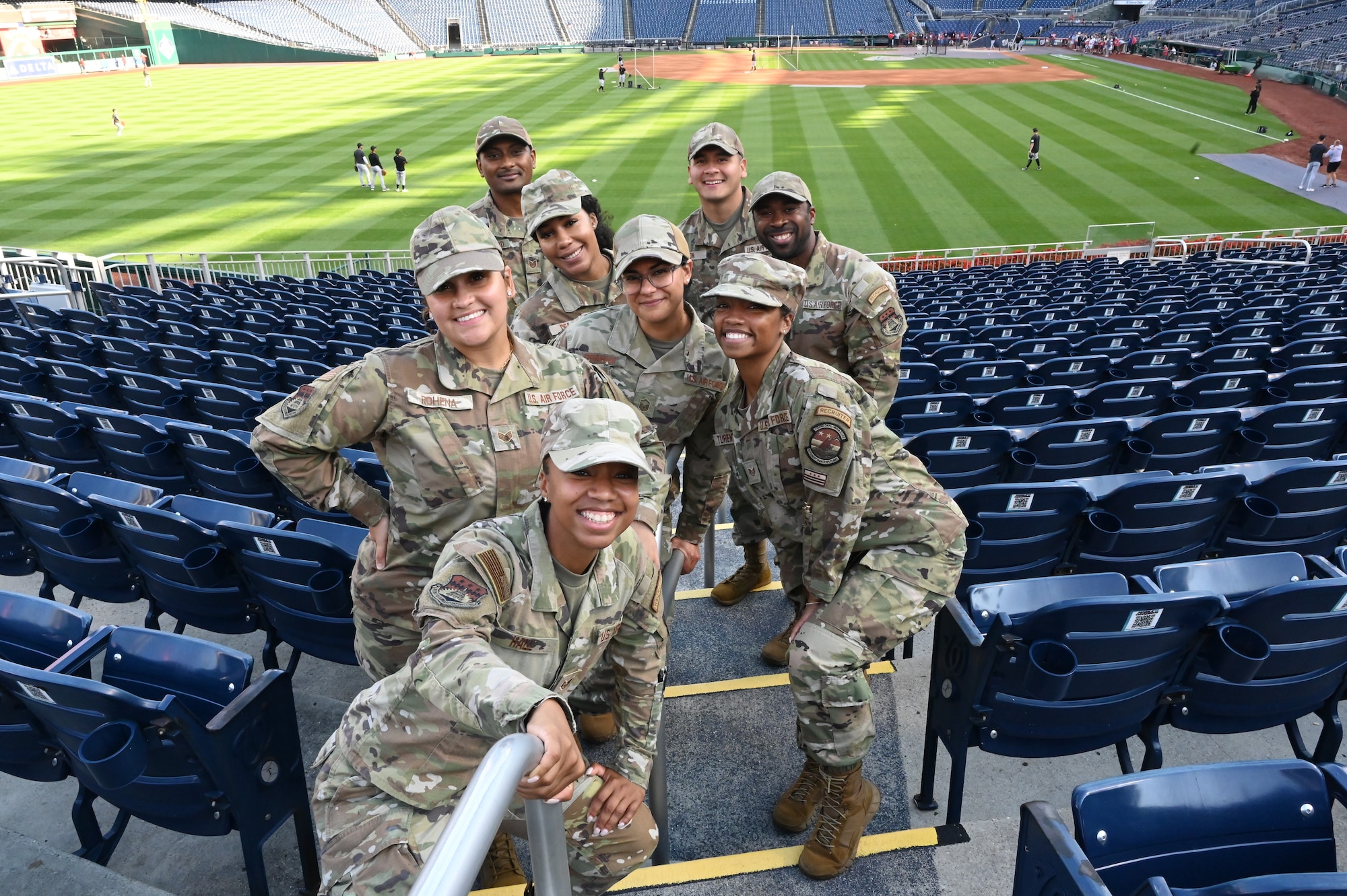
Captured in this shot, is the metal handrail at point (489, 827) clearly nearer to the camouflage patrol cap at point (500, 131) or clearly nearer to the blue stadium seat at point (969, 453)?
the blue stadium seat at point (969, 453)

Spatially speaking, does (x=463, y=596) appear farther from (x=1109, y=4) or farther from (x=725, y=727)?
(x=1109, y=4)

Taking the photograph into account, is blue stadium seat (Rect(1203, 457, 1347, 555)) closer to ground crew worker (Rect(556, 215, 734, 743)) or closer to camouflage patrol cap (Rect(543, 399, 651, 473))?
ground crew worker (Rect(556, 215, 734, 743))

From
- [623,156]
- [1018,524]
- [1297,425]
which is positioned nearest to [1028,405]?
[1297,425]

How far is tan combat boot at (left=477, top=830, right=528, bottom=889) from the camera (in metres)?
3.03

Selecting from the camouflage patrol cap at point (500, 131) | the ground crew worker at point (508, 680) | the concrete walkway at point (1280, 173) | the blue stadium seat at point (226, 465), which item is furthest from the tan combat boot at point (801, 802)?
the concrete walkway at point (1280, 173)

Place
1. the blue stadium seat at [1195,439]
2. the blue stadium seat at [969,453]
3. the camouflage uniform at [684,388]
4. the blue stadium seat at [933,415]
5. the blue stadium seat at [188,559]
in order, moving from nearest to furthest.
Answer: the blue stadium seat at [188,559]
the camouflage uniform at [684,388]
the blue stadium seat at [969,453]
the blue stadium seat at [1195,439]
the blue stadium seat at [933,415]

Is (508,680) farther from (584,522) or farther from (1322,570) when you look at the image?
(1322,570)

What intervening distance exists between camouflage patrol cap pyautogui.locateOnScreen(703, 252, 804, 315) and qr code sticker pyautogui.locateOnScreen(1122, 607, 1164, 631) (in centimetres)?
172

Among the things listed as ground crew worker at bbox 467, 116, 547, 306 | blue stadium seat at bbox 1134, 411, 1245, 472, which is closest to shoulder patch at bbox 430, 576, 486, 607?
ground crew worker at bbox 467, 116, 547, 306

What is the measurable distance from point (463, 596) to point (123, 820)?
1.93 meters

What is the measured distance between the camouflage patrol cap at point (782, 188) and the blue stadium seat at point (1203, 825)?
3477 millimetres

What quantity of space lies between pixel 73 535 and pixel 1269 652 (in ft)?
16.7

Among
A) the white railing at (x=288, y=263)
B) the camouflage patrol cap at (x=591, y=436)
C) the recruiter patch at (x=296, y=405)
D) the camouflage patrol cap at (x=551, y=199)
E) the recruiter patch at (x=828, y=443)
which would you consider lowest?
the white railing at (x=288, y=263)

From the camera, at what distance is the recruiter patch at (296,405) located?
3199mm
